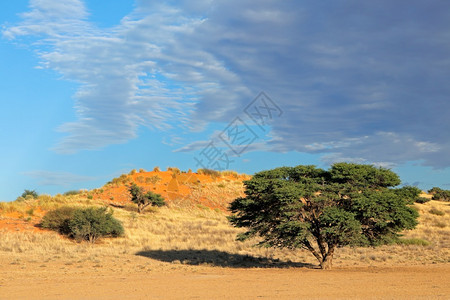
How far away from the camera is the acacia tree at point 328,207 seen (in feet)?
59.9

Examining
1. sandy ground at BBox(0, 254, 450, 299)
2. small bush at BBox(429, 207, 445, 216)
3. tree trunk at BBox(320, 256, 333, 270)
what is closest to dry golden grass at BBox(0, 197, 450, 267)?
tree trunk at BBox(320, 256, 333, 270)

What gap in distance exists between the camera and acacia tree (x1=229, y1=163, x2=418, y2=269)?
18.2 meters

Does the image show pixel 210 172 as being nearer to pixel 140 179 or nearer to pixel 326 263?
pixel 140 179

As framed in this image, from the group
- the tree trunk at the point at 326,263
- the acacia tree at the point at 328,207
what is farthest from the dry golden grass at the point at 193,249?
the acacia tree at the point at 328,207

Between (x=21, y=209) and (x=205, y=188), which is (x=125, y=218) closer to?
(x=21, y=209)

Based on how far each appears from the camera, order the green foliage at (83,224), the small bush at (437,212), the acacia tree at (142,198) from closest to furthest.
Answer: the green foliage at (83,224), the acacia tree at (142,198), the small bush at (437,212)

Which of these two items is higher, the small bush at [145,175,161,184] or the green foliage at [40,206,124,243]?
the small bush at [145,175,161,184]

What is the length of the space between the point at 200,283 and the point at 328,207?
7.03 metres

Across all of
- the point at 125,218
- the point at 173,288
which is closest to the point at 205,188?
the point at 125,218

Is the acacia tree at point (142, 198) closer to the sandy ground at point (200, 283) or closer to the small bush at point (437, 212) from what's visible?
the sandy ground at point (200, 283)

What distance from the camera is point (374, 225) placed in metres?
19.1

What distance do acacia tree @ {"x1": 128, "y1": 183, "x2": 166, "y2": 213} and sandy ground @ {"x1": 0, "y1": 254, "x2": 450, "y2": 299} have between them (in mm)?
26356

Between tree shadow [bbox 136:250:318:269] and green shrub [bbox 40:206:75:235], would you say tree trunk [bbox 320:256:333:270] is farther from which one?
green shrub [bbox 40:206:75:235]

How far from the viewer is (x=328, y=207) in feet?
61.8
